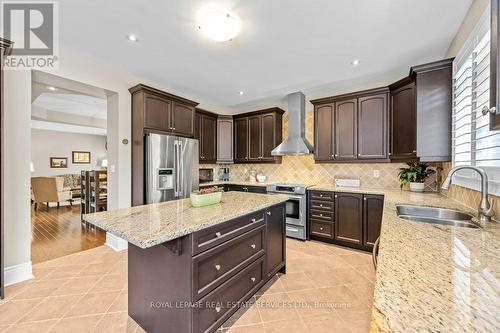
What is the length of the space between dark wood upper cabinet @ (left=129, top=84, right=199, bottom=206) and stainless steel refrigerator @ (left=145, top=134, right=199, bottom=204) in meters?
0.15

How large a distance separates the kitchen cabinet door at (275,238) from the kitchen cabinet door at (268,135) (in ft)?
6.87

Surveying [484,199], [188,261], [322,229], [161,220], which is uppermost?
[484,199]

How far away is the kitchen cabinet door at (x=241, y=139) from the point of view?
4.67m

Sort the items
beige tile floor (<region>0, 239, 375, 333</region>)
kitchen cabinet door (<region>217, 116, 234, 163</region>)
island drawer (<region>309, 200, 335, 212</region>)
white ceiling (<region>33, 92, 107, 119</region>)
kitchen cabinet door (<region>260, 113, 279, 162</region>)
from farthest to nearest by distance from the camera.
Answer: kitchen cabinet door (<region>217, 116, 234, 163</region>), white ceiling (<region>33, 92, 107, 119</region>), kitchen cabinet door (<region>260, 113, 279, 162</region>), island drawer (<region>309, 200, 335, 212</region>), beige tile floor (<region>0, 239, 375, 333</region>)

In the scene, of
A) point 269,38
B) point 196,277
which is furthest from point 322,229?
point 269,38

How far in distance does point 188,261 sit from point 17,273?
2.37 metres

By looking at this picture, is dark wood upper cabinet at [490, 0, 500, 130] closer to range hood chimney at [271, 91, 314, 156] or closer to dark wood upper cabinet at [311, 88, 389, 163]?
dark wood upper cabinet at [311, 88, 389, 163]

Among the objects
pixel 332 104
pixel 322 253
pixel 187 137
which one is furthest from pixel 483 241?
pixel 187 137

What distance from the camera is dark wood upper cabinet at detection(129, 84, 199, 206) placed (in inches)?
124

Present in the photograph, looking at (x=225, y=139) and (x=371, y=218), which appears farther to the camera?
(x=225, y=139)

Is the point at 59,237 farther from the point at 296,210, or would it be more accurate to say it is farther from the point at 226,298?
the point at 296,210

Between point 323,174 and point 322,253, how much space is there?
1521 millimetres

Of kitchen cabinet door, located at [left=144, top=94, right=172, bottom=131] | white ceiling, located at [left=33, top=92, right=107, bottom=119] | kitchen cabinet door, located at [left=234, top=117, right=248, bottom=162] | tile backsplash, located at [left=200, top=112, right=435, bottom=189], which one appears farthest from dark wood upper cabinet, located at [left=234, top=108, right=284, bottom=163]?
white ceiling, located at [left=33, top=92, right=107, bottom=119]

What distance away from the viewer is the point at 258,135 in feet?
14.8
